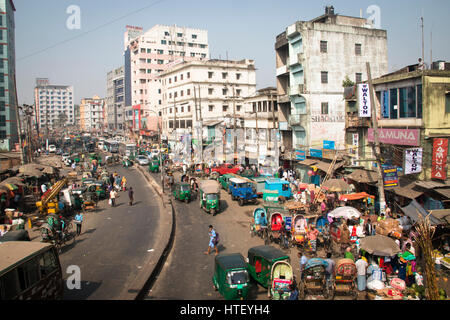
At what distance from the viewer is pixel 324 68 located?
35.5m

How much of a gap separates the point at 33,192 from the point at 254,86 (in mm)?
49762

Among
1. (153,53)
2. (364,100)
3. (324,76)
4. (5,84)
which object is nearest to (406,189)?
(364,100)

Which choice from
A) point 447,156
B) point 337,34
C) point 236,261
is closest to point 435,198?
point 447,156

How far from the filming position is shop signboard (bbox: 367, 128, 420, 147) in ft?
64.4

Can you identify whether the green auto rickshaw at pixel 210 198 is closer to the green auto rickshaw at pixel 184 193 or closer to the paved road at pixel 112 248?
the green auto rickshaw at pixel 184 193

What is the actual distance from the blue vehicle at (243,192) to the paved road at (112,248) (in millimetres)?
6520

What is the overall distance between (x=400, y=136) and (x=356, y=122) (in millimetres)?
5499

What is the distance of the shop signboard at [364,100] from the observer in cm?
2377

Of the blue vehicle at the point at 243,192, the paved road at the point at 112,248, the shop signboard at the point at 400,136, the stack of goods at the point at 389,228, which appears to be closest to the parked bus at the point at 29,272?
the paved road at the point at 112,248

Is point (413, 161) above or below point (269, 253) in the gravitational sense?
above

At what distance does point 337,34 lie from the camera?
117 feet

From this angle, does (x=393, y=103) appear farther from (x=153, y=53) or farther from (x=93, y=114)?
(x=93, y=114)

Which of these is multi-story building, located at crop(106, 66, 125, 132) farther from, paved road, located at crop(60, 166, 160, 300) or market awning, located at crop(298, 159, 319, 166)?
paved road, located at crop(60, 166, 160, 300)

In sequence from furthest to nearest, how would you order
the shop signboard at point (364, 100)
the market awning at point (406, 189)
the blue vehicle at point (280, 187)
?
the blue vehicle at point (280, 187), the shop signboard at point (364, 100), the market awning at point (406, 189)
